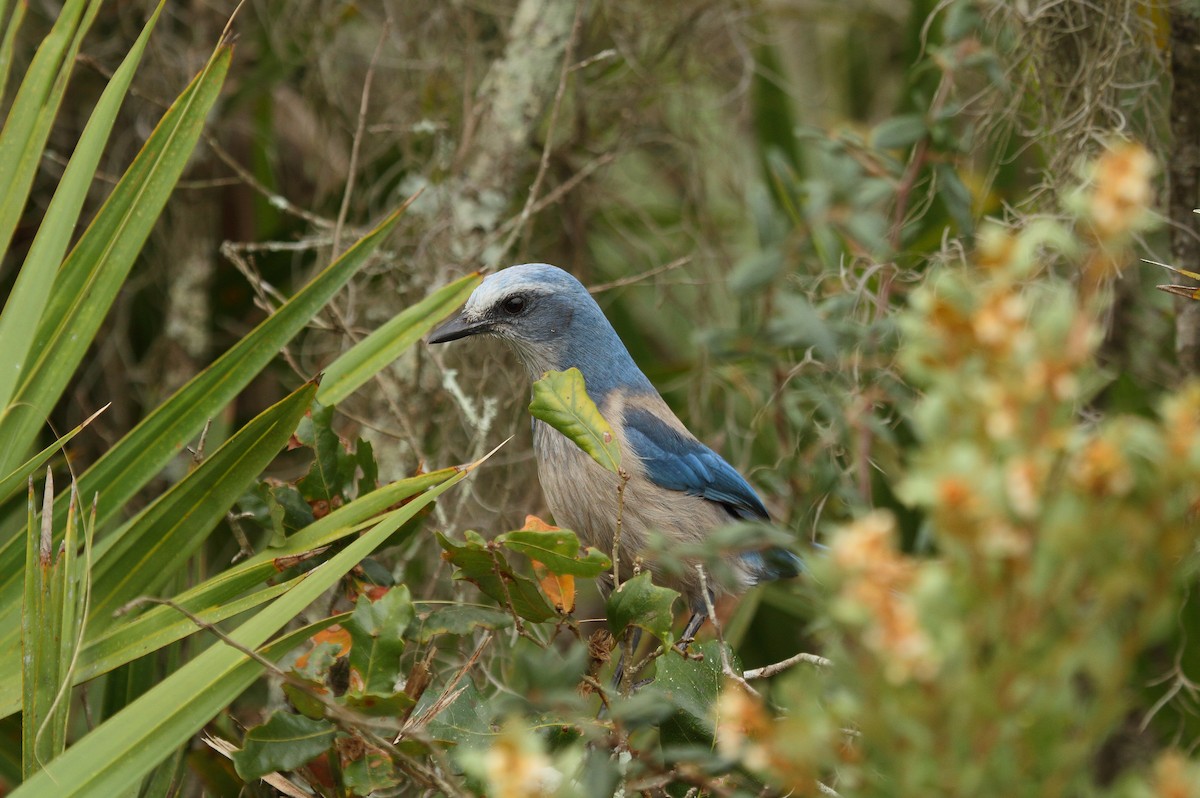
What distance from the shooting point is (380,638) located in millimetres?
1944

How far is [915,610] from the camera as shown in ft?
3.20

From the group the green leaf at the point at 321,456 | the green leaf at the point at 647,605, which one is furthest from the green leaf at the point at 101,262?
the green leaf at the point at 647,605

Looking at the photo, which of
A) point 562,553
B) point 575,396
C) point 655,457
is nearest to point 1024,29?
point 655,457

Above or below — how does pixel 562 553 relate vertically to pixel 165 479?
above

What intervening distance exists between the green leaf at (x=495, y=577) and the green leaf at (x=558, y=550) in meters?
0.04

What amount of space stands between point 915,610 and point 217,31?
398 centimetres

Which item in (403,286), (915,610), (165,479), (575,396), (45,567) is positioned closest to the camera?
(915,610)

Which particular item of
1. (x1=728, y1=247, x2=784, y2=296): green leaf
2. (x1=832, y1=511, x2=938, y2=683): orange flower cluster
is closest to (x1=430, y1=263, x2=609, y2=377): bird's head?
(x1=728, y1=247, x2=784, y2=296): green leaf

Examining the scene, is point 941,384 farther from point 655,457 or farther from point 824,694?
point 655,457

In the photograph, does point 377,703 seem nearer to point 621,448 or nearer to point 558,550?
point 558,550

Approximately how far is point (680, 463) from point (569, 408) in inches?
37.9

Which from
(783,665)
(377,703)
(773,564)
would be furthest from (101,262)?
(773,564)

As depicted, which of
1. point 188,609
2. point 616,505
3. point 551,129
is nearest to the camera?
point 188,609

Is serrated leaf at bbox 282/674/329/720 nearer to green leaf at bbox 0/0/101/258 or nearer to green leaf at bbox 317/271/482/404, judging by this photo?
green leaf at bbox 317/271/482/404
